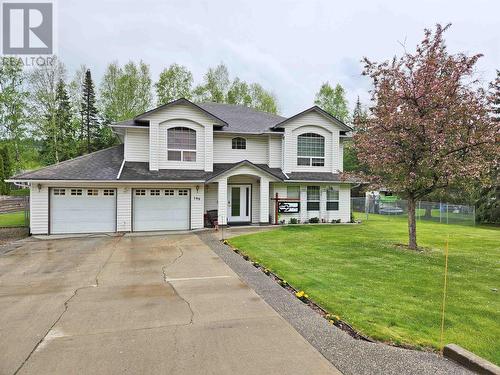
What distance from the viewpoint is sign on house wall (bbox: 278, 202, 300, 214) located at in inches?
774

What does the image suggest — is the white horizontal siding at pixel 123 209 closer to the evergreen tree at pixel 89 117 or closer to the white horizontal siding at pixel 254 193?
the white horizontal siding at pixel 254 193

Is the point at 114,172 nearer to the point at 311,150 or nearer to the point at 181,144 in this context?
the point at 181,144

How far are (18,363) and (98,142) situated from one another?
137ft

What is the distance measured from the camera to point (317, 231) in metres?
17.0

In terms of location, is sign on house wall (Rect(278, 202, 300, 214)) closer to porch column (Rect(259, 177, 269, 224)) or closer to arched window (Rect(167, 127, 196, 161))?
porch column (Rect(259, 177, 269, 224))

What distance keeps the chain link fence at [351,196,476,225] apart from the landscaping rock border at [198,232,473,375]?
21034 millimetres

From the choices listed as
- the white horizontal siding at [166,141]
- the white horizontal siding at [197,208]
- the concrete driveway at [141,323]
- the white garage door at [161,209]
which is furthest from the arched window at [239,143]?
the concrete driveway at [141,323]

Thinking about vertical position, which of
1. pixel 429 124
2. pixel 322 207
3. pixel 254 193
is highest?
pixel 429 124

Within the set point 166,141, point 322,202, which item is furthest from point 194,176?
point 322,202

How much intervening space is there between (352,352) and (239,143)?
16.8m

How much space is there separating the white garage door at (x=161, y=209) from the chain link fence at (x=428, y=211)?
14.6 m

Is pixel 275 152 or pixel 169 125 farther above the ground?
pixel 169 125

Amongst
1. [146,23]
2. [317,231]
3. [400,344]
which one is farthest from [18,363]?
[146,23]

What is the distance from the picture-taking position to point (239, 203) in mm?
19797
